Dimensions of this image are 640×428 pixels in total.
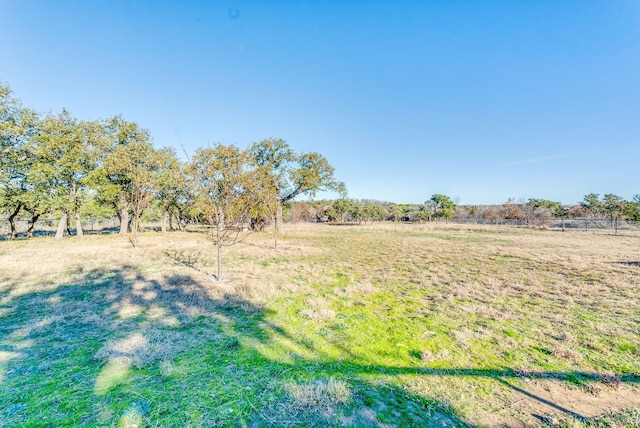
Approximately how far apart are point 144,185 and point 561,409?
17.9 metres

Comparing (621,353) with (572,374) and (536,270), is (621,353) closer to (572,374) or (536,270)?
(572,374)

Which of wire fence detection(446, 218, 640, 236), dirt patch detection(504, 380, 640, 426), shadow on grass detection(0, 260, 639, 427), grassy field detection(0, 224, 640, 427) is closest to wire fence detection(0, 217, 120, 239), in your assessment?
grassy field detection(0, 224, 640, 427)

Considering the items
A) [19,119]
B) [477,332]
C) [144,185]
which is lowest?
[477,332]

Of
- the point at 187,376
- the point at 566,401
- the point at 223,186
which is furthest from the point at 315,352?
the point at 223,186

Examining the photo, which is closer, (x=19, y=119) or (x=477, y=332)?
(x=477, y=332)

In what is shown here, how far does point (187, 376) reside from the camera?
3295 mm

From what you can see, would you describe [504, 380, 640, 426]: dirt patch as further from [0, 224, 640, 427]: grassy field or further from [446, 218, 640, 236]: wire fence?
[446, 218, 640, 236]: wire fence

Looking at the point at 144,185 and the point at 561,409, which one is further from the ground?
the point at 144,185

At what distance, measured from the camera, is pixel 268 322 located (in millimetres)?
5180

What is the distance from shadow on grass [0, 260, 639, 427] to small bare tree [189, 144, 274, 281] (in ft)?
11.0

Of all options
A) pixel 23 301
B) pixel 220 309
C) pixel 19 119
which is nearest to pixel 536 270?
pixel 220 309

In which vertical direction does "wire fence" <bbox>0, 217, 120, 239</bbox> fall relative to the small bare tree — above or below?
below

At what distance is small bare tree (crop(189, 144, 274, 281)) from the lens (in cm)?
769

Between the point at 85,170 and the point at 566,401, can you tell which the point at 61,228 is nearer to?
the point at 85,170
